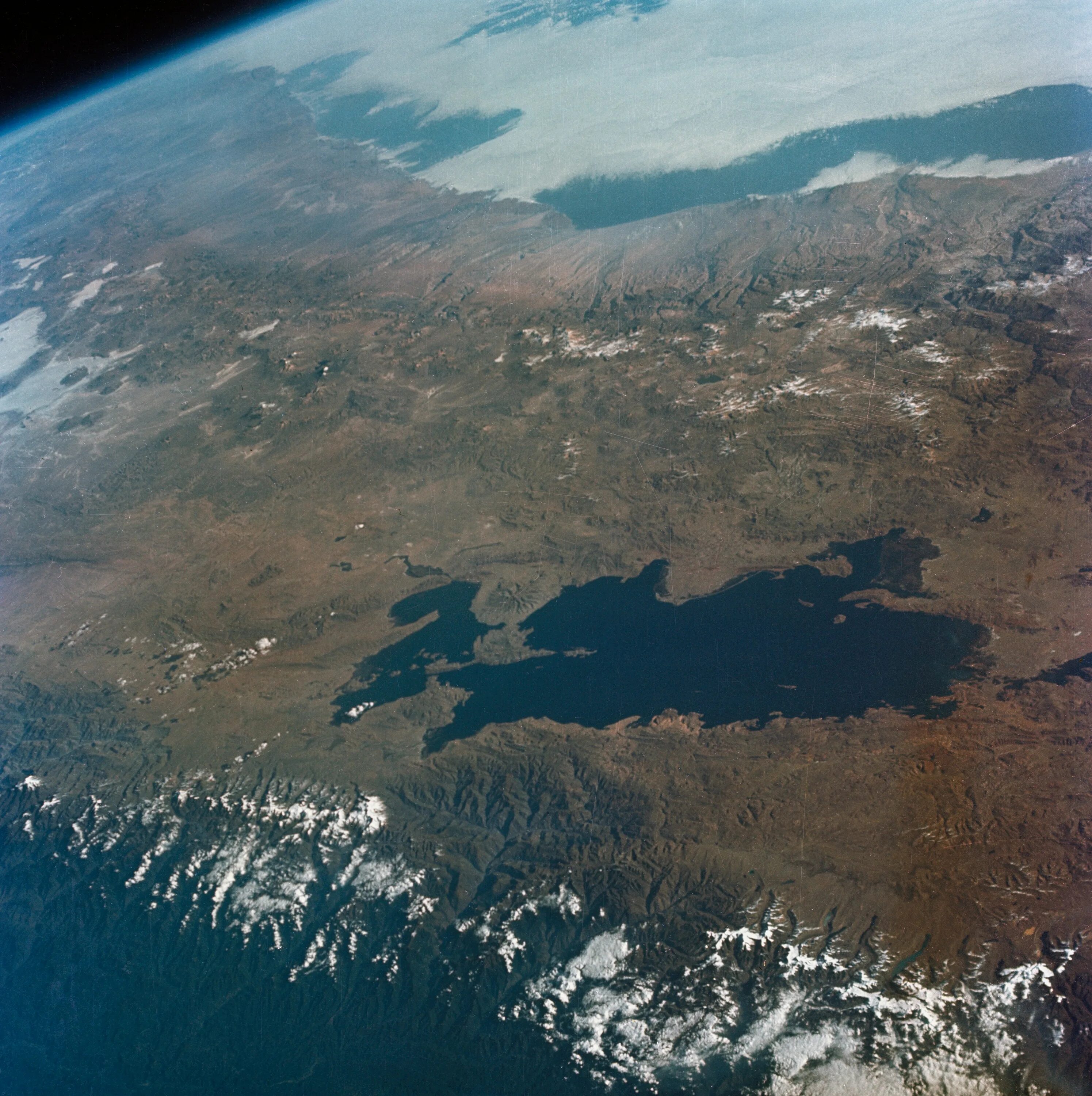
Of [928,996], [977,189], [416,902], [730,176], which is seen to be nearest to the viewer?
[928,996]

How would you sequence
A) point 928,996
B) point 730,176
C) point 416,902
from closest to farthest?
point 928,996, point 416,902, point 730,176

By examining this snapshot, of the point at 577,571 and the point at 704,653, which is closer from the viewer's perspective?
the point at 704,653

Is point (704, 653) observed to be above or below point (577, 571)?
below

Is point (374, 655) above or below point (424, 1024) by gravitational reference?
above

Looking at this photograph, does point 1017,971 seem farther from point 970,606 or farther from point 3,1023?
point 3,1023

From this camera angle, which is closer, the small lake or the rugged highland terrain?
the rugged highland terrain

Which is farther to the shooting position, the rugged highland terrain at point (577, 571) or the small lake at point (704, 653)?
the small lake at point (704, 653)

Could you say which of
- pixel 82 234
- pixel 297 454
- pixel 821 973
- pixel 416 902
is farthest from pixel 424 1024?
pixel 82 234

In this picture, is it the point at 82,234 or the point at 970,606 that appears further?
the point at 82,234
